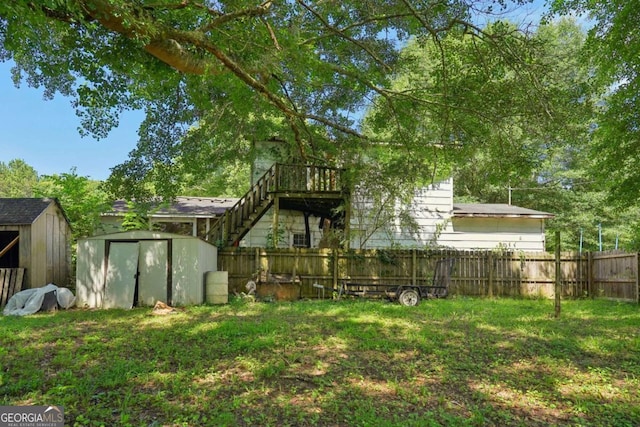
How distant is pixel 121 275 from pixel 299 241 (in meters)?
6.77

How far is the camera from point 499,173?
8547 millimetres

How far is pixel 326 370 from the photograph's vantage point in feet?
15.4

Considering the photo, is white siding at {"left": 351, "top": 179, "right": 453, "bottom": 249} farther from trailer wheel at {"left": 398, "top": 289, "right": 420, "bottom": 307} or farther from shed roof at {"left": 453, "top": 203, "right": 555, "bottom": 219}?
trailer wheel at {"left": 398, "top": 289, "right": 420, "bottom": 307}

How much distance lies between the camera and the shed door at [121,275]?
10180 mm

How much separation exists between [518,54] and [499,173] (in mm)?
2796

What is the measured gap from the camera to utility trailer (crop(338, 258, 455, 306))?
10.5 meters

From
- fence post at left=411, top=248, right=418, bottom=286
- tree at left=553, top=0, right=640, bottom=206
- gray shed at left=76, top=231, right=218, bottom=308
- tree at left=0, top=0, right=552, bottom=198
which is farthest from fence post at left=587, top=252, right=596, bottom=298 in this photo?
gray shed at left=76, top=231, right=218, bottom=308

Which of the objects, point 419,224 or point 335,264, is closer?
point 335,264

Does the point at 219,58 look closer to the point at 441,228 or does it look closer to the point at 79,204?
the point at 441,228

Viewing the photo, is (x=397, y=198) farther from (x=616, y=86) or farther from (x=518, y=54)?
(x=518, y=54)

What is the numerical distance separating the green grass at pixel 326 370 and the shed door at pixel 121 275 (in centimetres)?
215

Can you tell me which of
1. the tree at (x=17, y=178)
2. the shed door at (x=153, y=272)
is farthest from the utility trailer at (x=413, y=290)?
the tree at (x=17, y=178)

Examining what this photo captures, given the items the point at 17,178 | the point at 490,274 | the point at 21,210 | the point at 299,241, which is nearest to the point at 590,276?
the point at 490,274

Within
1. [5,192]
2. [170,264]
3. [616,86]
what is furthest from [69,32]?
[5,192]
